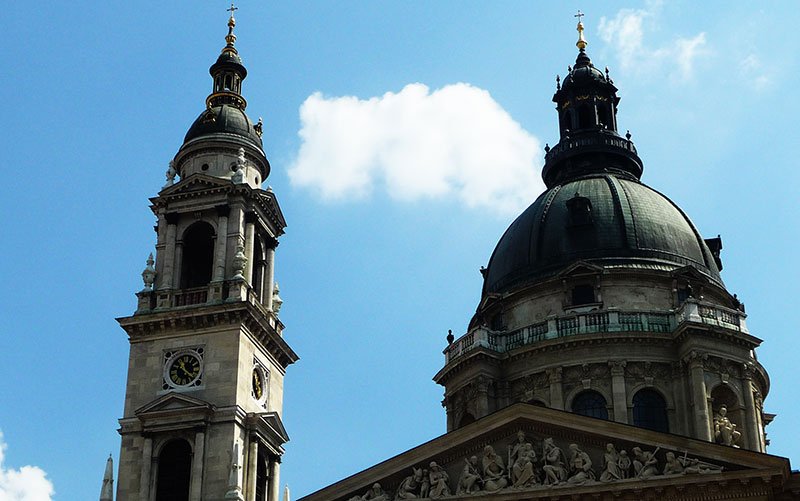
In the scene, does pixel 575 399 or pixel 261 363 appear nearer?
pixel 261 363

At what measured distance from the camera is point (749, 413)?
172 ft

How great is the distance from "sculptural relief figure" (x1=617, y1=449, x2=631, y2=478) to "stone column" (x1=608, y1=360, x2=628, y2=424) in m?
14.6

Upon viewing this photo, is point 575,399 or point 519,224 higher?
point 519,224

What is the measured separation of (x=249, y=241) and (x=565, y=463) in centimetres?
1690

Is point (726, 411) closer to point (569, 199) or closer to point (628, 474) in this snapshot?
point (569, 199)

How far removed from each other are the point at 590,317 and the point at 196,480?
18.1 meters

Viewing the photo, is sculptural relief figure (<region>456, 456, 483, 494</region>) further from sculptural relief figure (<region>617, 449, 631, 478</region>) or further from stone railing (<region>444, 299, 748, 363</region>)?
stone railing (<region>444, 299, 748, 363</region>)

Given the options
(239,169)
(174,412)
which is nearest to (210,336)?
(174,412)

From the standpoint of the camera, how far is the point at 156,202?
49.7 metres

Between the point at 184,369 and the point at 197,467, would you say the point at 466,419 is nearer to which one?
the point at 184,369

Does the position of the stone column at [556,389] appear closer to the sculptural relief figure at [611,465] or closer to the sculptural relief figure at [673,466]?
the sculptural relief figure at [611,465]

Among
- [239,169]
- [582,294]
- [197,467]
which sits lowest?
[197,467]

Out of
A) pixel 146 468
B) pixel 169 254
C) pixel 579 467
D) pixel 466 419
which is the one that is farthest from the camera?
pixel 466 419

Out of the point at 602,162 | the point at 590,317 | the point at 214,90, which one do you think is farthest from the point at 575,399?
the point at 214,90
